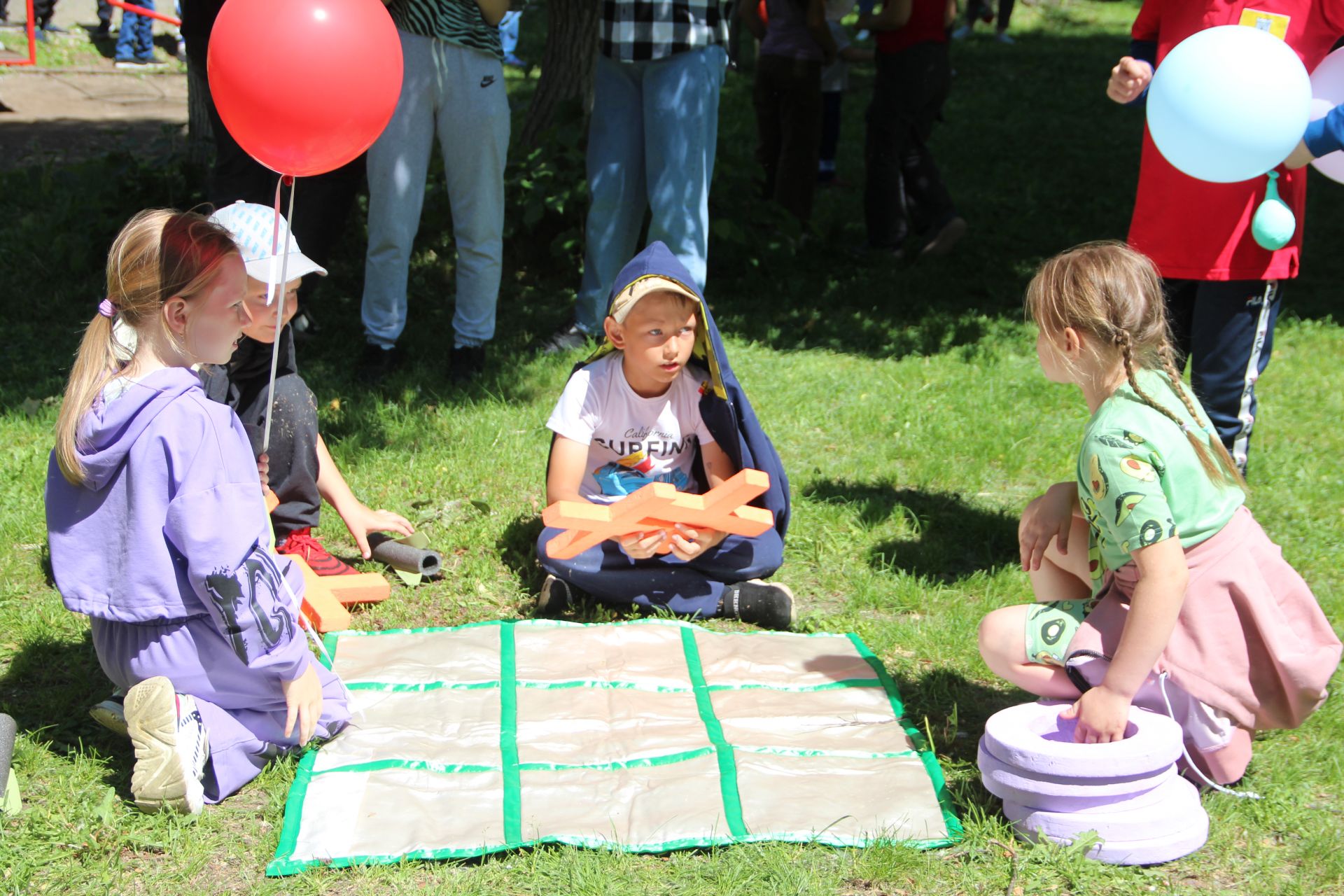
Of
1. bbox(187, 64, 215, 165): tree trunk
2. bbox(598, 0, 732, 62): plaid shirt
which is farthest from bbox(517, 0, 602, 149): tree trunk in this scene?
bbox(598, 0, 732, 62): plaid shirt

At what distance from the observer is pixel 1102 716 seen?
97.3 inches

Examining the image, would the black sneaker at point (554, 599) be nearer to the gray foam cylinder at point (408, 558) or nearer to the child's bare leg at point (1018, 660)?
the gray foam cylinder at point (408, 558)

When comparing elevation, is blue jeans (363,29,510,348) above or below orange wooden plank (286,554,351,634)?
above

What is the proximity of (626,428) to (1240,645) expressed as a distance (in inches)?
70.3

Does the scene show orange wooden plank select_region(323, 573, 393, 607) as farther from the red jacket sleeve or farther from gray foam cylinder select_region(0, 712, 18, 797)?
the red jacket sleeve

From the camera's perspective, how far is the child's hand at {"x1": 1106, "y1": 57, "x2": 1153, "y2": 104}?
3.39m

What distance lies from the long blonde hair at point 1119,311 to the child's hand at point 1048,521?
351mm

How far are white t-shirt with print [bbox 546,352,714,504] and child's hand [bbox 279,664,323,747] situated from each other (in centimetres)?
115

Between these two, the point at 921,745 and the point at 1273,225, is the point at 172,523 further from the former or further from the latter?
the point at 1273,225

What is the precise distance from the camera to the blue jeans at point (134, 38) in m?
11.9

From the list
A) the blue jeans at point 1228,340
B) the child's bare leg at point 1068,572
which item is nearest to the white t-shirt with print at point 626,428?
the child's bare leg at point 1068,572

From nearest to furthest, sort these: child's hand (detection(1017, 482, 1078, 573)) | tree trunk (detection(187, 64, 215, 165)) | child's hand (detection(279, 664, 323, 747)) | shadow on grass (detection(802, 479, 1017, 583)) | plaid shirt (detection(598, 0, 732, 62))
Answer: child's hand (detection(279, 664, 323, 747)) < child's hand (detection(1017, 482, 1078, 573)) < shadow on grass (detection(802, 479, 1017, 583)) < plaid shirt (detection(598, 0, 732, 62)) < tree trunk (detection(187, 64, 215, 165))

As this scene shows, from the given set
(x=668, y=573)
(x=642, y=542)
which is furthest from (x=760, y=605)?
(x=642, y=542)

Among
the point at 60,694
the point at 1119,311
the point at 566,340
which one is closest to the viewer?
the point at 1119,311
